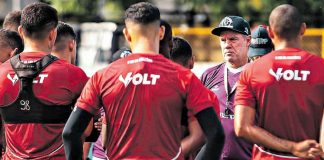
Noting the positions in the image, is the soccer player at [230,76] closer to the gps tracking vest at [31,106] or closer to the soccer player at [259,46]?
the soccer player at [259,46]

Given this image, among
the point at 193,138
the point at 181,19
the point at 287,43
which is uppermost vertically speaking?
the point at 287,43

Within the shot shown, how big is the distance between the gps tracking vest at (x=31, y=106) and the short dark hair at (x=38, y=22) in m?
0.26

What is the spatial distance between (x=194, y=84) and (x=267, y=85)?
0.69 meters

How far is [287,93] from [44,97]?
1930 mm

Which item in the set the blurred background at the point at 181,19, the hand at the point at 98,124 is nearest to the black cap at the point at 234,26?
the hand at the point at 98,124

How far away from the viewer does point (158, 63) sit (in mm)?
6605

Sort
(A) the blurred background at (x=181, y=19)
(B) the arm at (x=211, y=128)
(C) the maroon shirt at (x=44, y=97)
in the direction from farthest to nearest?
(A) the blurred background at (x=181, y=19)
(C) the maroon shirt at (x=44, y=97)
(B) the arm at (x=211, y=128)

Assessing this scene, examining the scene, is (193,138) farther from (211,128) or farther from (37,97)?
(37,97)

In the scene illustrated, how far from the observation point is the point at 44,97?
288 inches

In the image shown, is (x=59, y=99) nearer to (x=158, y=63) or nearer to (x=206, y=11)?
(x=158, y=63)

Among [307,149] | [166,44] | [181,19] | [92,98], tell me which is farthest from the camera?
[181,19]

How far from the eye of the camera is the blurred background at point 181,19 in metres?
23.1

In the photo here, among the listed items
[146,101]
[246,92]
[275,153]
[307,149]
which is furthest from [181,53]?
[146,101]

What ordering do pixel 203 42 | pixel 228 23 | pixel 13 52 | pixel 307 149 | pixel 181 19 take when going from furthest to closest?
pixel 181 19 < pixel 203 42 < pixel 228 23 < pixel 13 52 < pixel 307 149
